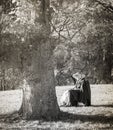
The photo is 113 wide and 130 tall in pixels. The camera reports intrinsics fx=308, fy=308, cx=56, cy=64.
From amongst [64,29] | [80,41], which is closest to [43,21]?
[64,29]

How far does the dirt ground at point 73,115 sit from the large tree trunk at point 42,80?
0.13m

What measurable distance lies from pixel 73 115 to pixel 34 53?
3.95ft

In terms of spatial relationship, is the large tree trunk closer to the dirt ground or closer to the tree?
the tree

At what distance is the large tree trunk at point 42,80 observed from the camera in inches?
199

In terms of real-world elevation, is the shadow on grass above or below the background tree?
below

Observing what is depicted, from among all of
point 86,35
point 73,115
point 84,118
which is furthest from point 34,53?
point 84,118

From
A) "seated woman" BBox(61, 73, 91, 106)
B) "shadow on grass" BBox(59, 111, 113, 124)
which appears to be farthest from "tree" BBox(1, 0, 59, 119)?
"seated woman" BBox(61, 73, 91, 106)

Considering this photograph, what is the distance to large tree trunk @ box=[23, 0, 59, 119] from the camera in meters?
5.07

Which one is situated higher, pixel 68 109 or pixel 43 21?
pixel 43 21

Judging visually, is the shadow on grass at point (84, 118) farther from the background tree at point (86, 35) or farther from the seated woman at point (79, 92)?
the background tree at point (86, 35)

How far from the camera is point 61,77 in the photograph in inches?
198

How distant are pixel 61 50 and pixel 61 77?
44 cm

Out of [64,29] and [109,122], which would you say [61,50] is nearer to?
[64,29]

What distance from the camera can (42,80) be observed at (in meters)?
5.11
